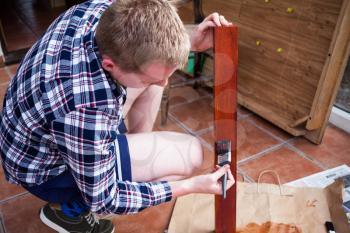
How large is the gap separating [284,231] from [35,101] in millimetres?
781

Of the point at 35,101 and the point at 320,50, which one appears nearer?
the point at 35,101

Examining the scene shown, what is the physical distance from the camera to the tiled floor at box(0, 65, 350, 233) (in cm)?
107

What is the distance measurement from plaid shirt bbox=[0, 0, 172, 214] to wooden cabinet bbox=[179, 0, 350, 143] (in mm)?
800

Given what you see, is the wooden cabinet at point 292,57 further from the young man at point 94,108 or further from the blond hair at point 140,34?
the blond hair at point 140,34

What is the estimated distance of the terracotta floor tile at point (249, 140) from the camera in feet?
4.48

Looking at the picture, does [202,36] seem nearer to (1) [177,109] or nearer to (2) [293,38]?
(2) [293,38]

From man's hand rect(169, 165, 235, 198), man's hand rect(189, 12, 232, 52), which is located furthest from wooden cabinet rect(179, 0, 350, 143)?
man's hand rect(169, 165, 235, 198)

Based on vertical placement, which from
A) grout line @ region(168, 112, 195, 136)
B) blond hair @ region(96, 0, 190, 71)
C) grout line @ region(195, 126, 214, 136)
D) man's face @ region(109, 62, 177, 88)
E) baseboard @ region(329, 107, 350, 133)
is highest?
blond hair @ region(96, 0, 190, 71)

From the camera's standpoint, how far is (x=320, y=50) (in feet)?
3.97

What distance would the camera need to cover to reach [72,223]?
962 millimetres

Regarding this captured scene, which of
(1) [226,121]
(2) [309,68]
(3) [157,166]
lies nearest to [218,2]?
(2) [309,68]

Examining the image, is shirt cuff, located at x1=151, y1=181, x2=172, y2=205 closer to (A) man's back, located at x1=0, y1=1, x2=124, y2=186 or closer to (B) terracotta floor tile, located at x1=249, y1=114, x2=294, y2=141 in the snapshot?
(A) man's back, located at x1=0, y1=1, x2=124, y2=186

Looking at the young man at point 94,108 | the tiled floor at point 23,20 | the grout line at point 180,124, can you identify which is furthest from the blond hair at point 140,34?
the tiled floor at point 23,20

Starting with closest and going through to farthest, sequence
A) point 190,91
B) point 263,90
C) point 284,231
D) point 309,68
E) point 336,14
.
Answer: point 284,231 < point 336,14 < point 309,68 < point 263,90 < point 190,91
